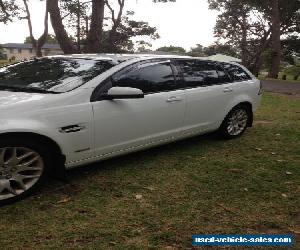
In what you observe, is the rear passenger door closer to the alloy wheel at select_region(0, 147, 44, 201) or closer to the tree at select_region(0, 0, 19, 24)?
the alloy wheel at select_region(0, 147, 44, 201)

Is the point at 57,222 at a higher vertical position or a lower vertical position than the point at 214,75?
lower

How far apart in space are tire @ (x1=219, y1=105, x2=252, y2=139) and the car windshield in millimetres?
2593

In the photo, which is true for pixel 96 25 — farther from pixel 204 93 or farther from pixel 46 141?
pixel 46 141

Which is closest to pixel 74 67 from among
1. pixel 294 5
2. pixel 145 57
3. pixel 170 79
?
pixel 145 57

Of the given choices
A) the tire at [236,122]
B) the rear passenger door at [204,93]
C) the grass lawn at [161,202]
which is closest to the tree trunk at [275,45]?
the tire at [236,122]

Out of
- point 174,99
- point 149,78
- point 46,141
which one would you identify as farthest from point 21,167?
point 174,99

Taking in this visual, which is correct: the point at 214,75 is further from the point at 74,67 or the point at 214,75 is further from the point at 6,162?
the point at 6,162

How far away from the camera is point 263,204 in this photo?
4051 mm

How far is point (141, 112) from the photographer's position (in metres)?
4.73

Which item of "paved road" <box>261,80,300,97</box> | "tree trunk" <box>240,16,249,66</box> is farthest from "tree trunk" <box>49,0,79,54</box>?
"tree trunk" <box>240,16,249,66</box>

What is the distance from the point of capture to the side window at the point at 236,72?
252 inches

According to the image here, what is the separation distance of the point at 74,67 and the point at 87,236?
7.26ft

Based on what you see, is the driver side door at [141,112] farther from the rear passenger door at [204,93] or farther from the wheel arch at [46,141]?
the wheel arch at [46,141]

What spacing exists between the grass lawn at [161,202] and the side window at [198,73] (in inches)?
42.6
